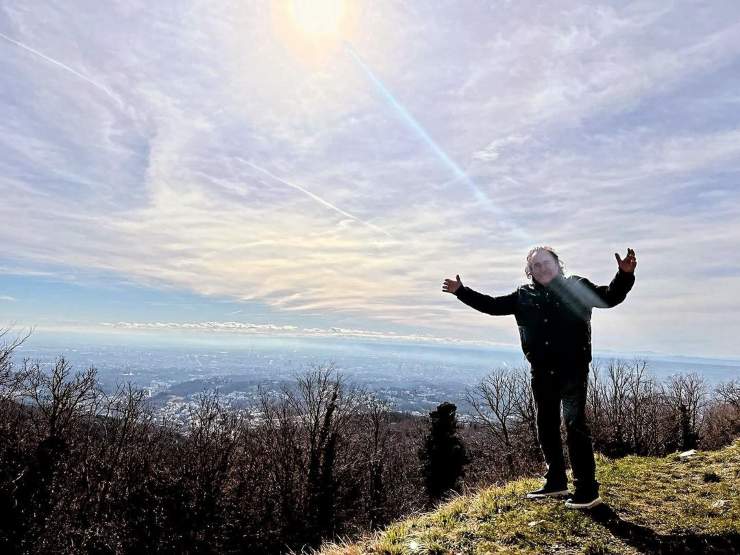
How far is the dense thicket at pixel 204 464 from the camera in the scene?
26.7 m

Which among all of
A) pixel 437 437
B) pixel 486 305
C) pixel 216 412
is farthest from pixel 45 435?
pixel 486 305

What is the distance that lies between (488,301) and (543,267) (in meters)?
0.84

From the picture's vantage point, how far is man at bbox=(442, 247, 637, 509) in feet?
14.8

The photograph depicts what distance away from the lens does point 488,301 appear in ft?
18.1

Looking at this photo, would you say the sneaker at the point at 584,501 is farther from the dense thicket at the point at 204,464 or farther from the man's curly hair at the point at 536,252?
the dense thicket at the point at 204,464

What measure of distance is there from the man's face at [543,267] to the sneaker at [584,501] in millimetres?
2352

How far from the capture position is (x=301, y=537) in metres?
32.9

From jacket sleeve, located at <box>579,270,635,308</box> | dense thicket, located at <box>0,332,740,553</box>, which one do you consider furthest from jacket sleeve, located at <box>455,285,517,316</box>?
dense thicket, located at <box>0,332,740,553</box>

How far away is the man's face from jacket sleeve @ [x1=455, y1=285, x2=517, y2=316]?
0.45m

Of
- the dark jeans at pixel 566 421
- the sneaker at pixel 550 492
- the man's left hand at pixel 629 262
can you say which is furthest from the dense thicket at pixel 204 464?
the man's left hand at pixel 629 262

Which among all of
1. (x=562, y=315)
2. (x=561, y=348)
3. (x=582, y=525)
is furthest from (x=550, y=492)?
(x=562, y=315)

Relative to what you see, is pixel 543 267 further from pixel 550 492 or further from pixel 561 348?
pixel 550 492

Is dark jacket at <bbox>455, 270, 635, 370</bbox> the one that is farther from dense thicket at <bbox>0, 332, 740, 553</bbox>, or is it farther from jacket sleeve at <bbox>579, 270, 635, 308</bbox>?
dense thicket at <bbox>0, 332, 740, 553</bbox>

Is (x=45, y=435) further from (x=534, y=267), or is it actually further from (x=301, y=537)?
(x=534, y=267)
